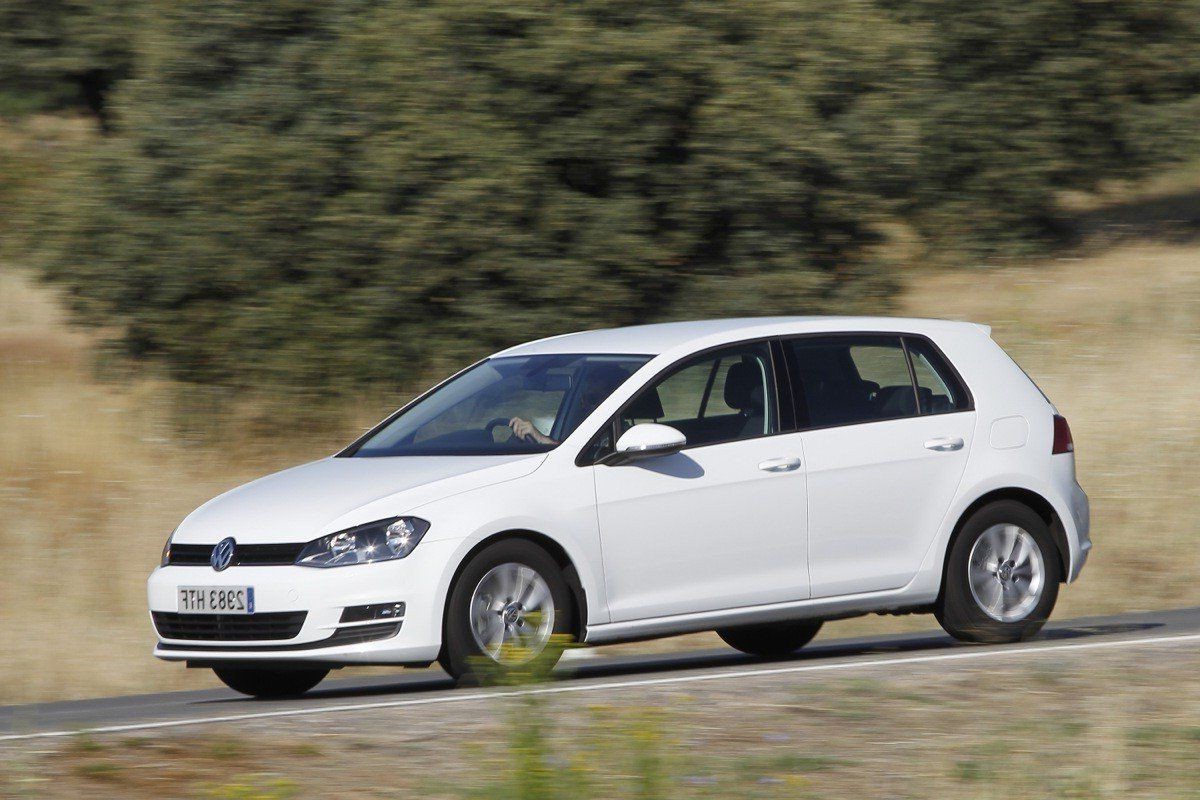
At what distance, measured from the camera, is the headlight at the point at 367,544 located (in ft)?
26.1

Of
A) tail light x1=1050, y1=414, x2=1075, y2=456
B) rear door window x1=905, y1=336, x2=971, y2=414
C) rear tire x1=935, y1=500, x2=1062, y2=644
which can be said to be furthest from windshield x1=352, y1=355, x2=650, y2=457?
tail light x1=1050, y1=414, x2=1075, y2=456

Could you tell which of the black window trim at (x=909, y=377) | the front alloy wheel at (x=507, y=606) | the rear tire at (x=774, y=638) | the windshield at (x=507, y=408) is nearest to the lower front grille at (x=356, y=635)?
the front alloy wheel at (x=507, y=606)

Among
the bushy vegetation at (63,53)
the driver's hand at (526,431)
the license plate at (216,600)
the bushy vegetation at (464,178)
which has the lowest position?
the license plate at (216,600)

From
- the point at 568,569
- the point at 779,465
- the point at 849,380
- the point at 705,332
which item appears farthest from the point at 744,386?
the point at 568,569

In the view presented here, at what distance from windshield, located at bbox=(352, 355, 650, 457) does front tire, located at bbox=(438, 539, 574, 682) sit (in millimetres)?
536

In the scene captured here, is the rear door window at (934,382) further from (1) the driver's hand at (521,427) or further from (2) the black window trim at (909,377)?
(1) the driver's hand at (521,427)

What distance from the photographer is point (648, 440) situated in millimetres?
8422

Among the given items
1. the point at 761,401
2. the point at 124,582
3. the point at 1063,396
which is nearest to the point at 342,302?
the point at 124,582

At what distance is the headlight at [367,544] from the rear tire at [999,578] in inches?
112

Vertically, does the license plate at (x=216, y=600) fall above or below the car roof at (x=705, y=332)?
below

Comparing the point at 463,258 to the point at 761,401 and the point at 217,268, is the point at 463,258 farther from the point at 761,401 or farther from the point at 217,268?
the point at 761,401

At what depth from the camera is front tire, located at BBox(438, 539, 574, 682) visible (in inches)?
316

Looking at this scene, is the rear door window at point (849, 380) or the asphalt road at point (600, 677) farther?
the rear door window at point (849, 380)

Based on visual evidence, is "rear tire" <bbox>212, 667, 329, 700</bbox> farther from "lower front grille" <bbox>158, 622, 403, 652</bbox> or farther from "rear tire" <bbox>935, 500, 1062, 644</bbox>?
"rear tire" <bbox>935, 500, 1062, 644</bbox>
